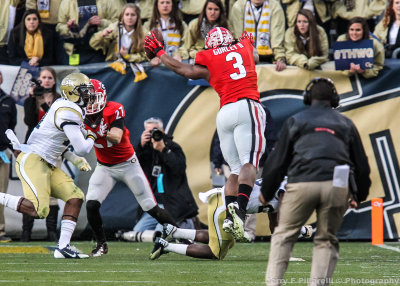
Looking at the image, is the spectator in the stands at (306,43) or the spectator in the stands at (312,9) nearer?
the spectator in the stands at (306,43)

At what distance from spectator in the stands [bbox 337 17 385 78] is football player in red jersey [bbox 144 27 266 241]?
3013 mm

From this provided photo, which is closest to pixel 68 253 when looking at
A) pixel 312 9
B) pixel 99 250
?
pixel 99 250

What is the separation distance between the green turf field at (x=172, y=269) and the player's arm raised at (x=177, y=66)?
186cm

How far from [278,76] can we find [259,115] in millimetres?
3388

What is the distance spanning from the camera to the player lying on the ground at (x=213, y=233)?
7.78m

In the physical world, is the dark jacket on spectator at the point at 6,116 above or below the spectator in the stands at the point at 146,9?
below

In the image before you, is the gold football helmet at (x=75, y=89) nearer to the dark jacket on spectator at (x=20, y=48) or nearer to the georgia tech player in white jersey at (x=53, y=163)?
the georgia tech player in white jersey at (x=53, y=163)

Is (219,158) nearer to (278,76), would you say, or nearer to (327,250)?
(278,76)

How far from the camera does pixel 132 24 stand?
38.4ft

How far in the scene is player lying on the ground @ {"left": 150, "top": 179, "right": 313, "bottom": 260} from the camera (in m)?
7.78

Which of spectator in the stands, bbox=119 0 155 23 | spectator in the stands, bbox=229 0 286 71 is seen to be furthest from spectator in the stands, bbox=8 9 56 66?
spectator in the stands, bbox=229 0 286 71

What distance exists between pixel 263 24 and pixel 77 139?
4.55m

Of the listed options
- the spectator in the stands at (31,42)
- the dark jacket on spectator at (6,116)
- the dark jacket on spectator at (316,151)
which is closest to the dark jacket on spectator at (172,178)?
the dark jacket on spectator at (6,116)

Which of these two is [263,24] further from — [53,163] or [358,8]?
[53,163]
